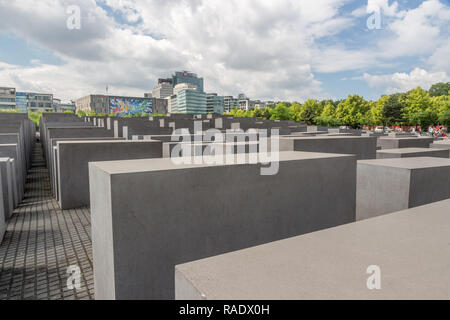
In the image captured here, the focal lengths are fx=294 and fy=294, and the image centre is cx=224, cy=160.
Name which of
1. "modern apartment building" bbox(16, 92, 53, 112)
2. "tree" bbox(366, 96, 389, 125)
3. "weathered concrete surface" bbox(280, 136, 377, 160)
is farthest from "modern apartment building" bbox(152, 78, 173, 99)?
"weathered concrete surface" bbox(280, 136, 377, 160)

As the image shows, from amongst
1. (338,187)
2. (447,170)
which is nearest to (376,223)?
(338,187)

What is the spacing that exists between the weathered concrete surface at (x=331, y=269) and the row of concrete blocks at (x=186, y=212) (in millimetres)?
206

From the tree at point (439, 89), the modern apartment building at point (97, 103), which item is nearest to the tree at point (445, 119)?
the tree at point (439, 89)

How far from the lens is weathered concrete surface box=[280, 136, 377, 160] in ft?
31.3

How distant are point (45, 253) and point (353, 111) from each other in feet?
198

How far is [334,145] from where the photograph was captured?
1051cm

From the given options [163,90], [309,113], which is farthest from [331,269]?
[163,90]

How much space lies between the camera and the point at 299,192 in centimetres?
553

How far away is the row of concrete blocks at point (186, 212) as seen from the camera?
397cm

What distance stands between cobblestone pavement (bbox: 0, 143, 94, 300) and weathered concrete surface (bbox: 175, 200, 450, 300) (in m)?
3.91

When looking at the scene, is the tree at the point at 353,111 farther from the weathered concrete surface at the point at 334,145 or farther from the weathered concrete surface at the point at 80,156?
the weathered concrete surface at the point at 80,156

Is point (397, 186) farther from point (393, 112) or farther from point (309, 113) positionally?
point (309, 113)

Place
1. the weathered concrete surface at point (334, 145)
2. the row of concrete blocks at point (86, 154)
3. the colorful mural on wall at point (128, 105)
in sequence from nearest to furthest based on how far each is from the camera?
the weathered concrete surface at point (334, 145) < the row of concrete blocks at point (86, 154) < the colorful mural on wall at point (128, 105)
